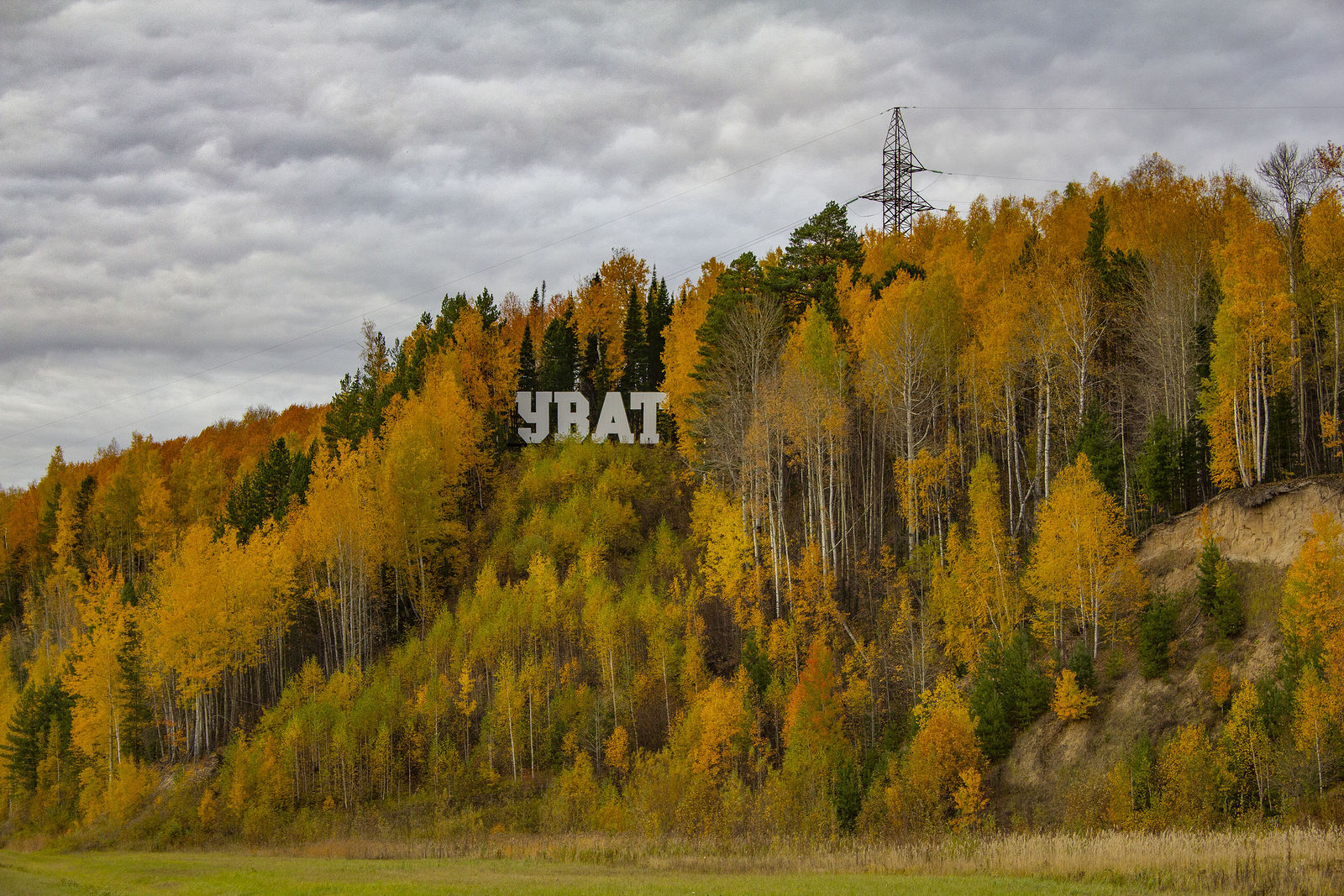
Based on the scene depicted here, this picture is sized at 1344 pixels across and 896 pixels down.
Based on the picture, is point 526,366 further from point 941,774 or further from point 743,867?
point 743,867

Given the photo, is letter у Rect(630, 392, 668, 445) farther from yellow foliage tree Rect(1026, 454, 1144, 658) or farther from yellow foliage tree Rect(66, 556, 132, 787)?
yellow foliage tree Rect(1026, 454, 1144, 658)

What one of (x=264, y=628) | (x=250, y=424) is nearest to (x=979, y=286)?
(x=264, y=628)

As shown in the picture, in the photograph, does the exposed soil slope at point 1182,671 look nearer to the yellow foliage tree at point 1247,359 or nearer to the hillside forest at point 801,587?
the hillside forest at point 801,587

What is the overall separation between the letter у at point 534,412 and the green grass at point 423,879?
39.0 metres

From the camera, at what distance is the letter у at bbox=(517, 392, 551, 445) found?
237 feet

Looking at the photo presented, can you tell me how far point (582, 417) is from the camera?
7288 cm

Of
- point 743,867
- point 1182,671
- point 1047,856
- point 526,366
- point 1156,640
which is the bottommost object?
point 743,867

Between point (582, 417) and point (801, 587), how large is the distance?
31.7 meters

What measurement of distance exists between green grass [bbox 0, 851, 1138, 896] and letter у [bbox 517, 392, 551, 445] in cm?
3901

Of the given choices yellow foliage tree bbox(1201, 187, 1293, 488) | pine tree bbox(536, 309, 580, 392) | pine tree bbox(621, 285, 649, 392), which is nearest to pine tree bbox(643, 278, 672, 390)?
pine tree bbox(621, 285, 649, 392)

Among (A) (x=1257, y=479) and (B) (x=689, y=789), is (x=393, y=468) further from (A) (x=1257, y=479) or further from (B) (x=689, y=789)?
(A) (x=1257, y=479)

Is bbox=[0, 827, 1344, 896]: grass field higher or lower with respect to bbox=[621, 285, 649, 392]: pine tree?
lower

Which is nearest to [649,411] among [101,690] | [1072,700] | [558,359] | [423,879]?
[558,359]

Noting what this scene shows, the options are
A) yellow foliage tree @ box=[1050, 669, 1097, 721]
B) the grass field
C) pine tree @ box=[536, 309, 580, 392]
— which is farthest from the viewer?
pine tree @ box=[536, 309, 580, 392]
